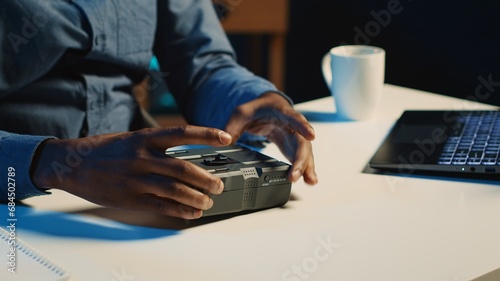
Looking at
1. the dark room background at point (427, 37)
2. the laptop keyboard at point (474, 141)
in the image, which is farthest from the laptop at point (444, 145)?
the dark room background at point (427, 37)

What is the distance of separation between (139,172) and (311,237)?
0.64ft

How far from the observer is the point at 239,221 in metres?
0.81

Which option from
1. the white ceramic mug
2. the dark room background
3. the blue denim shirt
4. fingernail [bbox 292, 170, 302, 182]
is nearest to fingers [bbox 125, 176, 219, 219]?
fingernail [bbox 292, 170, 302, 182]

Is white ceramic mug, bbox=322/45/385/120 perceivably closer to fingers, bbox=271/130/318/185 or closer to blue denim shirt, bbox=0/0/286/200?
blue denim shirt, bbox=0/0/286/200

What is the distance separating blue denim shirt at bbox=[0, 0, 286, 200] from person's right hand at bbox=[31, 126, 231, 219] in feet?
0.43

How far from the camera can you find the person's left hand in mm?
901

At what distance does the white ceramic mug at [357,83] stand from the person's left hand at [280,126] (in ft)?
0.59

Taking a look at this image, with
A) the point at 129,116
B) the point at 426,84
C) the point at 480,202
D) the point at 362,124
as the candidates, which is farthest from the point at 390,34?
the point at 480,202

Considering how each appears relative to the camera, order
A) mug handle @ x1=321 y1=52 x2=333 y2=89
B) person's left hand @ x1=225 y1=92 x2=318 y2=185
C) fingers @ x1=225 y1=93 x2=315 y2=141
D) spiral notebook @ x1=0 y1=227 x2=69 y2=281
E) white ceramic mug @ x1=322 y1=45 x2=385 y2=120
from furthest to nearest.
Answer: mug handle @ x1=321 y1=52 x2=333 y2=89 < white ceramic mug @ x1=322 y1=45 x2=385 y2=120 < fingers @ x1=225 y1=93 x2=315 y2=141 < person's left hand @ x1=225 y1=92 x2=318 y2=185 < spiral notebook @ x1=0 y1=227 x2=69 y2=281

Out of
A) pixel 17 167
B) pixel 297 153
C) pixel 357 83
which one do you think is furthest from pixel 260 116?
pixel 17 167

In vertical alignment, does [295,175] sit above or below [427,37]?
above

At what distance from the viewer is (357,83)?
3.99 ft

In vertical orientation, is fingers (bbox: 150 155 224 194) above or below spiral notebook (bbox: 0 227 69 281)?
above

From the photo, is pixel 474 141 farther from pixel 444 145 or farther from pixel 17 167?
pixel 17 167
